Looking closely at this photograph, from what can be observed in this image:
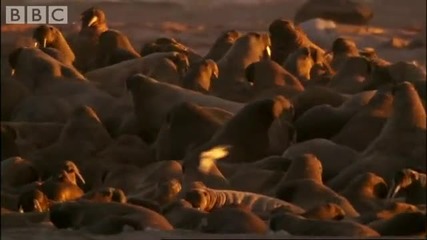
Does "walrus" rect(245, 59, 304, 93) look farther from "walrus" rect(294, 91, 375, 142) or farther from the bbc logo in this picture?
the bbc logo

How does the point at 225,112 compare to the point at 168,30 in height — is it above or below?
above

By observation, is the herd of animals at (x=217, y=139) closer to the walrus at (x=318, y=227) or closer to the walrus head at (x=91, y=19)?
the walrus at (x=318, y=227)

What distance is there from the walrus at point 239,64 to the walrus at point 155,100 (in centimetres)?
47

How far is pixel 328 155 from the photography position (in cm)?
810

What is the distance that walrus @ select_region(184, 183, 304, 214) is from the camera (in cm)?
693

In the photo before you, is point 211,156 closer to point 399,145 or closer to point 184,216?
point 399,145

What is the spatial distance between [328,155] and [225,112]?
0.76m

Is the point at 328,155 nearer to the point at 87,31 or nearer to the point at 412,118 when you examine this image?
the point at 412,118

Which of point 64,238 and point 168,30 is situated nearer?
point 64,238

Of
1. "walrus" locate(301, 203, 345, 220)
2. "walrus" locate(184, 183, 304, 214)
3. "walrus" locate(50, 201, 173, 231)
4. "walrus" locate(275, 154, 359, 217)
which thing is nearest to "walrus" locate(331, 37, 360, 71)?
"walrus" locate(275, 154, 359, 217)

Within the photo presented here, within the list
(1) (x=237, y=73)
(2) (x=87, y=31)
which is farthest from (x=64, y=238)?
(2) (x=87, y=31)

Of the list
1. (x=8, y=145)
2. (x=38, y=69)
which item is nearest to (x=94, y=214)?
(x=8, y=145)

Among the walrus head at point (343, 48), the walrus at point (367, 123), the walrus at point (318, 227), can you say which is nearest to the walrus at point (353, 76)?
the walrus head at point (343, 48)

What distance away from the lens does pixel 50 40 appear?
10.5 m
